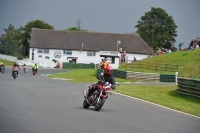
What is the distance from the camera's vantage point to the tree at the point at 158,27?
4606 inches

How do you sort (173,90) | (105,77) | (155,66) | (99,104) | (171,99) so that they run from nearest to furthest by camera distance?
(99,104), (105,77), (171,99), (173,90), (155,66)

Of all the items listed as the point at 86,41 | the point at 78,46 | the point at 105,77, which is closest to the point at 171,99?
the point at 105,77

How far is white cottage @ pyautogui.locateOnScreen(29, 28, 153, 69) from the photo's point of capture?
100688mm

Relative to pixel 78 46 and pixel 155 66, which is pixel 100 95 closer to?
pixel 155 66

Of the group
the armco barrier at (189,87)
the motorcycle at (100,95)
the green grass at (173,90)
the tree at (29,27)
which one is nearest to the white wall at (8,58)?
the tree at (29,27)

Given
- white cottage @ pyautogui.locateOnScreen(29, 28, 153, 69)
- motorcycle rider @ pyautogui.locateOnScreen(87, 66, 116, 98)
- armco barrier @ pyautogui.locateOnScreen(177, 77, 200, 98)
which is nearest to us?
motorcycle rider @ pyautogui.locateOnScreen(87, 66, 116, 98)

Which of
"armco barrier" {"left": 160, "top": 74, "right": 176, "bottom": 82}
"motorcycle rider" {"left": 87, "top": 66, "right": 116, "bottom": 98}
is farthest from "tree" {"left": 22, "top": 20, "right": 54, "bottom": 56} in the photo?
"motorcycle rider" {"left": 87, "top": 66, "right": 116, "bottom": 98}

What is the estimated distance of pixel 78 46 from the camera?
10225 centimetres

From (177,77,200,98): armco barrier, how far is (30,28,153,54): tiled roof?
2834 inches

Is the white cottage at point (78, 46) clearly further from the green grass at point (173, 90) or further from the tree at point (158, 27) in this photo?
the green grass at point (173, 90)

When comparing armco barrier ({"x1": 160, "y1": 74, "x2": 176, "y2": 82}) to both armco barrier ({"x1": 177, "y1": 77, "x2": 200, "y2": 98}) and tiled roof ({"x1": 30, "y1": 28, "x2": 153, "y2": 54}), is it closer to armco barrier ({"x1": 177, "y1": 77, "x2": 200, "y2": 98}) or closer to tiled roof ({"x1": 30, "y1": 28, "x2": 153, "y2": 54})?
armco barrier ({"x1": 177, "y1": 77, "x2": 200, "y2": 98})

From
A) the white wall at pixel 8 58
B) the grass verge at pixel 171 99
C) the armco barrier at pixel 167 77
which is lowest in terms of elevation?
the grass verge at pixel 171 99

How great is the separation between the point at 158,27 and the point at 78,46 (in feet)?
83.1

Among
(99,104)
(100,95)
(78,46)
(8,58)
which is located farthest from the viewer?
(78,46)
